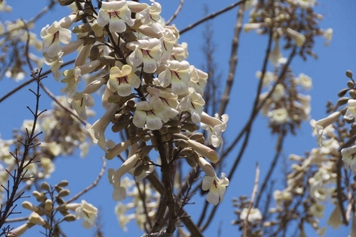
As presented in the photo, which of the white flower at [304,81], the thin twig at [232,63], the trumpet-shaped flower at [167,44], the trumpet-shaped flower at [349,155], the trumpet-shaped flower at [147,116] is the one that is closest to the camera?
the trumpet-shaped flower at [147,116]

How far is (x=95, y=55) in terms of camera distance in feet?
8.22

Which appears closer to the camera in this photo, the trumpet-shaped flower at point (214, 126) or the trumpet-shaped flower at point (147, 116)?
the trumpet-shaped flower at point (147, 116)

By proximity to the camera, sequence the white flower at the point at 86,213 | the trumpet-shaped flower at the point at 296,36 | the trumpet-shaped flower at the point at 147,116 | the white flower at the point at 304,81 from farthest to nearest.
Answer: the white flower at the point at 304,81
the trumpet-shaped flower at the point at 296,36
the white flower at the point at 86,213
the trumpet-shaped flower at the point at 147,116

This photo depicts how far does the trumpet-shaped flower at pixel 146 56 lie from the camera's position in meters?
2.32

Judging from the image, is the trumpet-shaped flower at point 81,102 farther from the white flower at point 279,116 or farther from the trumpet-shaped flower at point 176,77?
the white flower at point 279,116

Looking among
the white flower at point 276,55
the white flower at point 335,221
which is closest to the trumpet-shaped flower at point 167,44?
the white flower at point 335,221

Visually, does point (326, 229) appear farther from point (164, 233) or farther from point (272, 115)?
point (272, 115)

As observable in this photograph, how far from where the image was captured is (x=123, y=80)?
232 centimetres

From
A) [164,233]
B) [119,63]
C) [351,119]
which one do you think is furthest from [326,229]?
[119,63]

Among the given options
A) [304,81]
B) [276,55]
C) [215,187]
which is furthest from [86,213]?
[304,81]

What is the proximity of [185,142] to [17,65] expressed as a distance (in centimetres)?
375

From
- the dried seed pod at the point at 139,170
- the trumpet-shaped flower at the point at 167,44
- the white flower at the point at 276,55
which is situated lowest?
the dried seed pod at the point at 139,170

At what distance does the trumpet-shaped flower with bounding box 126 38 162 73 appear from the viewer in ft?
7.61

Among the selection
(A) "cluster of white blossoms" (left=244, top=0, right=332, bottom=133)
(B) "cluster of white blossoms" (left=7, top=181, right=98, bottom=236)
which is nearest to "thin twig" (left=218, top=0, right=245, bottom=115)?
(A) "cluster of white blossoms" (left=244, top=0, right=332, bottom=133)
